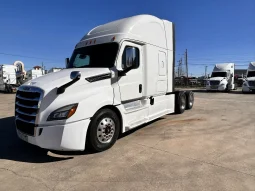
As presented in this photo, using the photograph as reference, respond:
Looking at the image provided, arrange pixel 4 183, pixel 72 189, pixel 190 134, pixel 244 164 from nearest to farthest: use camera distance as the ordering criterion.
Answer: pixel 72 189, pixel 4 183, pixel 244 164, pixel 190 134

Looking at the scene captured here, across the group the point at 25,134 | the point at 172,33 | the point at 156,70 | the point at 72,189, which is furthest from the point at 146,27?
the point at 72,189

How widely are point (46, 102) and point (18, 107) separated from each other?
1.11m

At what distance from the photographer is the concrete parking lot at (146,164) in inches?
134

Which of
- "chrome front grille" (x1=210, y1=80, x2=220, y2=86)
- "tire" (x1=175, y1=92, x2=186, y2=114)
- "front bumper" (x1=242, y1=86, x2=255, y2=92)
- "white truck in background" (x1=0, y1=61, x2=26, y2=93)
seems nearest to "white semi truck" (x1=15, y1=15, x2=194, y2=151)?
"tire" (x1=175, y1=92, x2=186, y2=114)

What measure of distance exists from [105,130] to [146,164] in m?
1.28

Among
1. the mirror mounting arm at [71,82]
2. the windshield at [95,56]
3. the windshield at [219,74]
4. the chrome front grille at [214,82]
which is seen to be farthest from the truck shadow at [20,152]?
the windshield at [219,74]

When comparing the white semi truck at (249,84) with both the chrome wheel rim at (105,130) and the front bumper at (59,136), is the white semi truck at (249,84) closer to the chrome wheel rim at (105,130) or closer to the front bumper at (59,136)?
the chrome wheel rim at (105,130)

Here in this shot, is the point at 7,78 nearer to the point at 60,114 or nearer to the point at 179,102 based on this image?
the point at 179,102

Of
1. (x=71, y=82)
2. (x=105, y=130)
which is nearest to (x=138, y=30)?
(x=71, y=82)

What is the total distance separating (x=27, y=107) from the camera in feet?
14.7

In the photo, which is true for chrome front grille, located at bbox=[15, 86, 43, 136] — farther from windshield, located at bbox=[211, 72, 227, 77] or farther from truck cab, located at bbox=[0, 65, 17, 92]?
truck cab, located at bbox=[0, 65, 17, 92]

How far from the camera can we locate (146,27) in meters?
6.25

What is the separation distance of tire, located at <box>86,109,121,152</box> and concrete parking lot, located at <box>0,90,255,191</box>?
0.18 m

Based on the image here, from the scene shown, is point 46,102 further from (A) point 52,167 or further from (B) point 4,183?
(B) point 4,183
